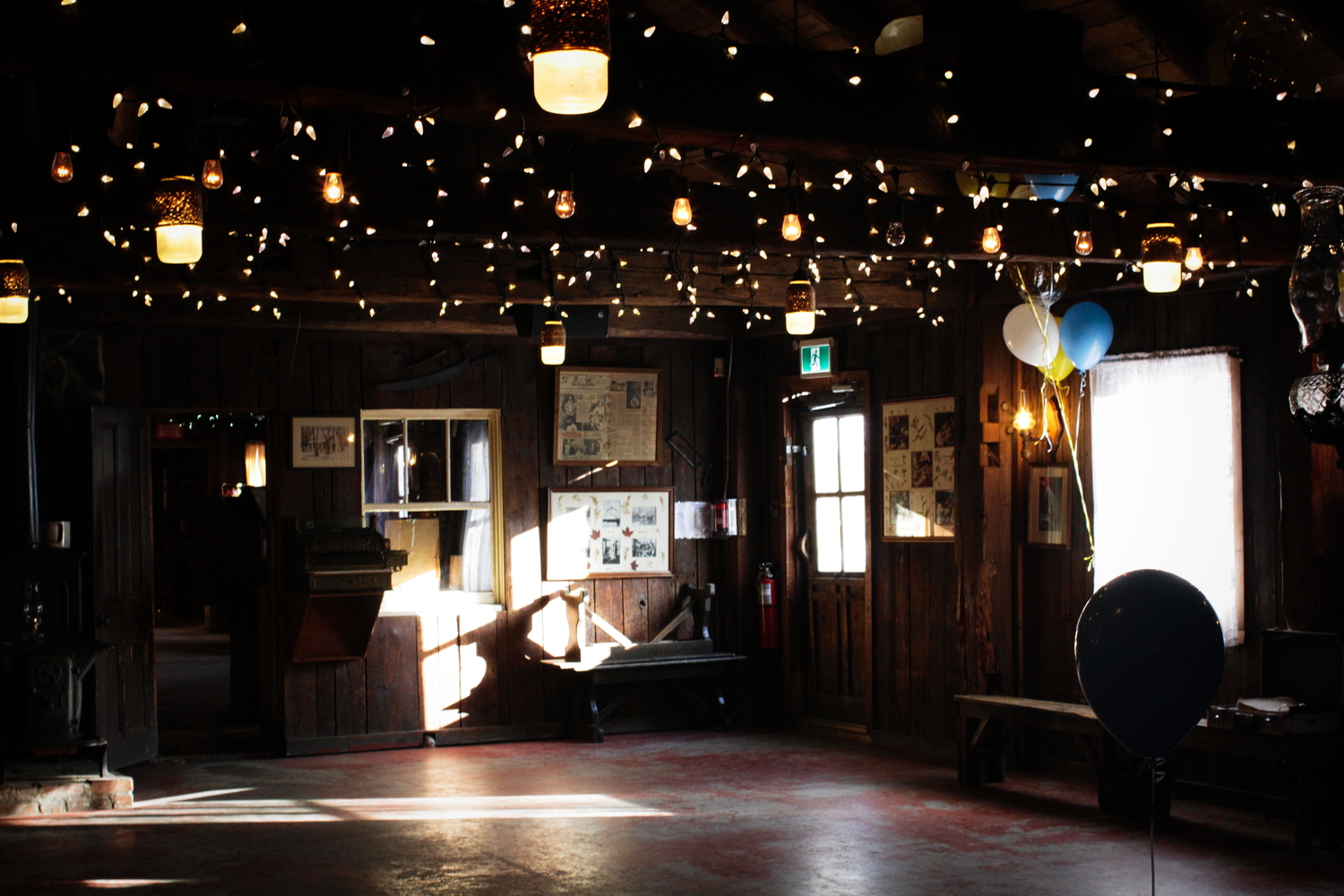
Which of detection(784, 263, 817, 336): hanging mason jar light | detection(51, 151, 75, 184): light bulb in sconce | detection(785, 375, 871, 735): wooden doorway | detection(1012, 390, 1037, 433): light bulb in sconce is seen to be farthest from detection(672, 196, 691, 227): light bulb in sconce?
detection(785, 375, 871, 735): wooden doorway

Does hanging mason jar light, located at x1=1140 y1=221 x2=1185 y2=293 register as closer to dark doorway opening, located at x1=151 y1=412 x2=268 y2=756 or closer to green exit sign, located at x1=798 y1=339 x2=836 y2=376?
green exit sign, located at x1=798 y1=339 x2=836 y2=376

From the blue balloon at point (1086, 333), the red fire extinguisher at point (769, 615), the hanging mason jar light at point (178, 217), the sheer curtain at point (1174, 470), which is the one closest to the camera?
the hanging mason jar light at point (178, 217)

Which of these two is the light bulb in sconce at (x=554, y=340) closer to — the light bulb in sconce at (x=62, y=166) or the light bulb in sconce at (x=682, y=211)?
the light bulb in sconce at (x=682, y=211)

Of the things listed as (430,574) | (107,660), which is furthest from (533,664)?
(107,660)

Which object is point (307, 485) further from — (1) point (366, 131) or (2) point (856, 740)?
(2) point (856, 740)

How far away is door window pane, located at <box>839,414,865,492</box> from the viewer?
9.73 meters

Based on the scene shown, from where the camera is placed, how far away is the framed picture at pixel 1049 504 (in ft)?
26.9

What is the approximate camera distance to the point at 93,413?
8.27 meters

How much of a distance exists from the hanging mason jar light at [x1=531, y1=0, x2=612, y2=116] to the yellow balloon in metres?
5.41

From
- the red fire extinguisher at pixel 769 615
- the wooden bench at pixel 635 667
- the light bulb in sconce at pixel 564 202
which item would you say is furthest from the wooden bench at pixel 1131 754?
the light bulb in sconce at pixel 564 202

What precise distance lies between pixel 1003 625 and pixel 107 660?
5.44 meters

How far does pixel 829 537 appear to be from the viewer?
1002 centimetres

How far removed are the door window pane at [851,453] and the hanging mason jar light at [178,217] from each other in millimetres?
6122

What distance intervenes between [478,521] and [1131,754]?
4.73m
